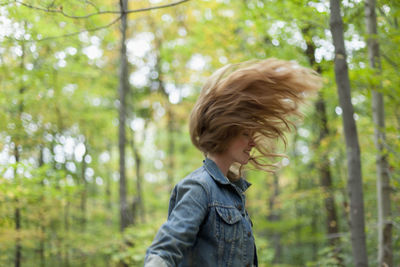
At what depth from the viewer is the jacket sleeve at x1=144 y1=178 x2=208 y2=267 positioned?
4.25 ft

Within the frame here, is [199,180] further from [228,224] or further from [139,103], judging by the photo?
[139,103]

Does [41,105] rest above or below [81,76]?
below

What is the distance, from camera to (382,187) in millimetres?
4547

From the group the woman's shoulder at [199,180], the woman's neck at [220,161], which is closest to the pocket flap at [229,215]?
the woman's shoulder at [199,180]

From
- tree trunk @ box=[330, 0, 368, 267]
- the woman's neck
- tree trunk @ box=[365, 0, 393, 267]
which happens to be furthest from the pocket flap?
tree trunk @ box=[365, 0, 393, 267]

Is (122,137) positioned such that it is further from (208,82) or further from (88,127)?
(208,82)

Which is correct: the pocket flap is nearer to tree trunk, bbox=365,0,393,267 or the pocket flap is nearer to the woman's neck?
the woman's neck

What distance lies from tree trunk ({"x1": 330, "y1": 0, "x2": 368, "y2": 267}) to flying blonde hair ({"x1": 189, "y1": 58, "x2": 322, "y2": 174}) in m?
1.07

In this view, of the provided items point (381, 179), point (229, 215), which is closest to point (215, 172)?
point (229, 215)

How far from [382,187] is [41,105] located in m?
→ 9.05

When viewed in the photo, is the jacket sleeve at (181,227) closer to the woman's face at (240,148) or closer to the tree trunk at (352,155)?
the woman's face at (240,148)

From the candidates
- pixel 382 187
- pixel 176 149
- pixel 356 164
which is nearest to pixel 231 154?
pixel 356 164

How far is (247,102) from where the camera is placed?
5.54ft

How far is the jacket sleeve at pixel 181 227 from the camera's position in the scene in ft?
4.25
